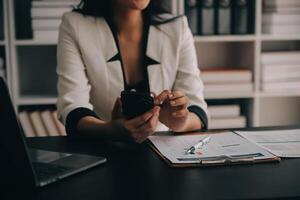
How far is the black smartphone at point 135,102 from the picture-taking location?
1088 mm

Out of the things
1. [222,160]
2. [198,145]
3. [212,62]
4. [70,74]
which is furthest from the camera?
[212,62]

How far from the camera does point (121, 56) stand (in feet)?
5.40

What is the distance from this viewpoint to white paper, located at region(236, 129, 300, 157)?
1.04 m

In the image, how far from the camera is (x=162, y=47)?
167 centimetres

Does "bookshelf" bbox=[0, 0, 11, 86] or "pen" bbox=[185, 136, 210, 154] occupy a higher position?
"bookshelf" bbox=[0, 0, 11, 86]

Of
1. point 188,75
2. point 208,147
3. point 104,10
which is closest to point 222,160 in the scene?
point 208,147

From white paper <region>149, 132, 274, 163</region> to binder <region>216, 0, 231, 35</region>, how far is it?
1327mm

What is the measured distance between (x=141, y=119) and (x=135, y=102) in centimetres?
5

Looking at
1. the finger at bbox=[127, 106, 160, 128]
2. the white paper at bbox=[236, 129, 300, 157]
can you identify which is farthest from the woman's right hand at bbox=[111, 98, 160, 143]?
the white paper at bbox=[236, 129, 300, 157]

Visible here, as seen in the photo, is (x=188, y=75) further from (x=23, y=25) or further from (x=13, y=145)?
(x=23, y=25)

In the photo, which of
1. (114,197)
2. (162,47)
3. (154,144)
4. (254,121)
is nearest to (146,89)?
(162,47)

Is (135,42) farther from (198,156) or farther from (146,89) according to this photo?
(198,156)

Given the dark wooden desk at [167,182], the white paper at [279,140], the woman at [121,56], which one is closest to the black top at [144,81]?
the woman at [121,56]

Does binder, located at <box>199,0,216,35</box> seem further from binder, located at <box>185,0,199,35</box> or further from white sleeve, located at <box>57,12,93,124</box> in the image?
white sleeve, located at <box>57,12,93,124</box>
